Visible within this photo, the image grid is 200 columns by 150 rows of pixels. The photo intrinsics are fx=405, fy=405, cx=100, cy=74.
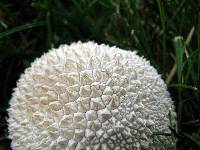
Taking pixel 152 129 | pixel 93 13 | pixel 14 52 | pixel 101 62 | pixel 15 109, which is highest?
pixel 93 13

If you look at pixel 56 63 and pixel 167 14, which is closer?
pixel 56 63

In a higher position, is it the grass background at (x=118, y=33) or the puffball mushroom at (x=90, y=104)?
the grass background at (x=118, y=33)

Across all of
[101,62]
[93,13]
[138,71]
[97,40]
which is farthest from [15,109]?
[93,13]

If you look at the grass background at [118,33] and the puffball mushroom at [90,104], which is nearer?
the puffball mushroom at [90,104]

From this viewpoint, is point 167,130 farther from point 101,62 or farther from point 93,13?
point 93,13

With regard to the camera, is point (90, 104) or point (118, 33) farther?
point (118, 33)

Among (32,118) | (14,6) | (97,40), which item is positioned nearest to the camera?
(32,118)

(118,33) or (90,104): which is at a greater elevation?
(118,33)
